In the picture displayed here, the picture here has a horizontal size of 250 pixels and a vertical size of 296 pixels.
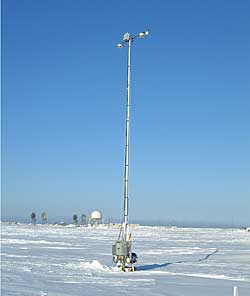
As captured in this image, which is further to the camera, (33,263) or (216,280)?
(33,263)

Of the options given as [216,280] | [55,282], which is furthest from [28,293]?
[216,280]

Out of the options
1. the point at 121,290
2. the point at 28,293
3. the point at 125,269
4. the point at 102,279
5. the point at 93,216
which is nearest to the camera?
the point at 28,293

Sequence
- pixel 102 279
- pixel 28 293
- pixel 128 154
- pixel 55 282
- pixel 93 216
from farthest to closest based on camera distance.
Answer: pixel 93 216 < pixel 128 154 < pixel 102 279 < pixel 55 282 < pixel 28 293

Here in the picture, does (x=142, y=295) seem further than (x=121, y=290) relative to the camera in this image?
No

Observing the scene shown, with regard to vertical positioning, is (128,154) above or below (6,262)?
above

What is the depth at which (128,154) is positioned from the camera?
23.9 m

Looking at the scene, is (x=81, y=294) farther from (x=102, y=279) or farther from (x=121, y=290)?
(x=102, y=279)

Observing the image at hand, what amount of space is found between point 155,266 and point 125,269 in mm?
2867

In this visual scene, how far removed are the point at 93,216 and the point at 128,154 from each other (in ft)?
271

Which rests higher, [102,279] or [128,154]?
[128,154]

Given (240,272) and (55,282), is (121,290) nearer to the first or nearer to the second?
(55,282)

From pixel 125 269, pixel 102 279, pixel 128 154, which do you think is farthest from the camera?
pixel 128 154

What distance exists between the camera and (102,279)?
61.2ft

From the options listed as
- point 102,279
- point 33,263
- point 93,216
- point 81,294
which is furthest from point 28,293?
point 93,216
